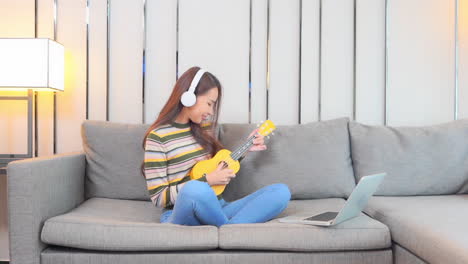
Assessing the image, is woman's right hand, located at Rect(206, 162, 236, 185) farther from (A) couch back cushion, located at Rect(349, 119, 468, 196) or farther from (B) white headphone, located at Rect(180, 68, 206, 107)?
(A) couch back cushion, located at Rect(349, 119, 468, 196)

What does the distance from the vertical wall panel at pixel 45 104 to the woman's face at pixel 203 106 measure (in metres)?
1.08

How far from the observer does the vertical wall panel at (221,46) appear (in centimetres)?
251

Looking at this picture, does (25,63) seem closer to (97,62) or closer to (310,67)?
(97,62)

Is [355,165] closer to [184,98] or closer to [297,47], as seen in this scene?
[297,47]

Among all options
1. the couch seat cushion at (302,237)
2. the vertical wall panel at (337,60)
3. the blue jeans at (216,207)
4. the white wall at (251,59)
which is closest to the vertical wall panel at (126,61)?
the white wall at (251,59)

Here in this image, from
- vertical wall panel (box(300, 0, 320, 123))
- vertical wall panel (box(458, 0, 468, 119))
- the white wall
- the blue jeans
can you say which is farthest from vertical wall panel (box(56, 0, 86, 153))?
vertical wall panel (box(458, 0, 468, 119))

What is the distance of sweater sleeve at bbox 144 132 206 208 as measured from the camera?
1712 millimetres

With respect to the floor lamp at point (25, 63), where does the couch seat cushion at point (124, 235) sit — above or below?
below

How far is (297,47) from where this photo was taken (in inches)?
99.9

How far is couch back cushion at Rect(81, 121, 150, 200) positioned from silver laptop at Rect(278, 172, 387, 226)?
80 cm

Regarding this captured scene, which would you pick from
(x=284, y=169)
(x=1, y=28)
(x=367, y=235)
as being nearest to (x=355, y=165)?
(x=284, y=169)

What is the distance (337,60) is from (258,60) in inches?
18.2

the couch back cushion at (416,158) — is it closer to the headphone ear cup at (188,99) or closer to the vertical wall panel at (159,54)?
the headphone ear cup at (188,99)

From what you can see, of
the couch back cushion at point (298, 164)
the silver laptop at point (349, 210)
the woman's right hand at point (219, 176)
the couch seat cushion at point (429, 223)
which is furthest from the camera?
the couch back cushion at point (298, 164)
